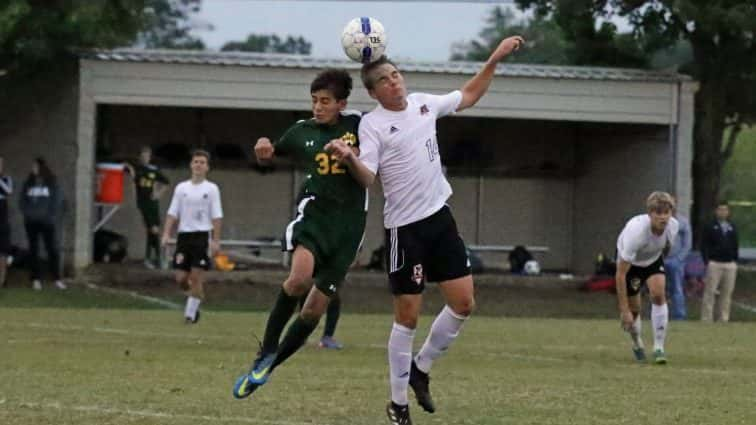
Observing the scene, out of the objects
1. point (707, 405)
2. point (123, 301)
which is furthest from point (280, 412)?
point (123, 301)

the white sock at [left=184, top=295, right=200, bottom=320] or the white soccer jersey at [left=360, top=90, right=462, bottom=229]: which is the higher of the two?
the white soccer jersey at [left=360, top=90, right=462, bottom=229]

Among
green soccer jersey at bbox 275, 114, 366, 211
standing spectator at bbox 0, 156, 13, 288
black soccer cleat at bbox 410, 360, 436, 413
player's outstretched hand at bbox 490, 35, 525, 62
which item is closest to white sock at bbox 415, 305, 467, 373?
black soccer cleat at bbox 410, 360, 436, 413

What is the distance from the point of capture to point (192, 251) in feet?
61.2

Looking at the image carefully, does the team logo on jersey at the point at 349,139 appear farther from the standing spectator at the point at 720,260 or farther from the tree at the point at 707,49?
the tree at the point at 707,49

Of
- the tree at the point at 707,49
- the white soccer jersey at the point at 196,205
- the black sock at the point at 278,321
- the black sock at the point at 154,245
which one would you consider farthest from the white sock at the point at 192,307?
the tree at the point at 707,49

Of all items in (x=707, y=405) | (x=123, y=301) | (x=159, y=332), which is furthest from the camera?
(x=123, y=301)

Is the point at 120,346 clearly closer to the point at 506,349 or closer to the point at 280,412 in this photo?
the point at 506,349

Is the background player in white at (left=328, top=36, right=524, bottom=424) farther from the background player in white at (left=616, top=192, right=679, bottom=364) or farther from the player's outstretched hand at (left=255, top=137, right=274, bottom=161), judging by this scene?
the background player in white at (left=616, top=192, right=679, bottom=364)

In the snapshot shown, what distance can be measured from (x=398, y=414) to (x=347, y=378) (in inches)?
123

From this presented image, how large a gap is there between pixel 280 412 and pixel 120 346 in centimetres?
620

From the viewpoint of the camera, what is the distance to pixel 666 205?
13914 mm

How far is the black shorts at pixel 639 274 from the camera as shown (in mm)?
14602

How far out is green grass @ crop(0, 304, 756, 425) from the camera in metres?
9.35

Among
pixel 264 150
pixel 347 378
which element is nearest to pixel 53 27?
pixel 347 378
